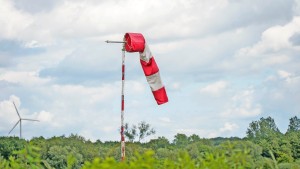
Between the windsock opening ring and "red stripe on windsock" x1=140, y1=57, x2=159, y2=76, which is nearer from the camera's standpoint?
the windsock opening ring

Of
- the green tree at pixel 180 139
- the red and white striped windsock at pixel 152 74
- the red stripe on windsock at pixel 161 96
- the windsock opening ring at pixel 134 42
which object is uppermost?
the windsock opening ring at pixel 134 42

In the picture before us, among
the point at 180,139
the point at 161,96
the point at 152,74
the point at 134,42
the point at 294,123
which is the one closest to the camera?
the point at 134,42

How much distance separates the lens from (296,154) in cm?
2988

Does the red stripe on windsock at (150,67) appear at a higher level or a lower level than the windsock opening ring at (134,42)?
lower

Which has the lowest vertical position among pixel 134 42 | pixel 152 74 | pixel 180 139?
pixel 180 139


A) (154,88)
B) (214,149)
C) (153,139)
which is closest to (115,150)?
(153,139)

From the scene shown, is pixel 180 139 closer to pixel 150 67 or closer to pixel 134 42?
pixel 150 67

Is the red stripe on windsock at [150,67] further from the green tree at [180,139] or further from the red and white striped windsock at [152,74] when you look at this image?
the green tree at [180,139]

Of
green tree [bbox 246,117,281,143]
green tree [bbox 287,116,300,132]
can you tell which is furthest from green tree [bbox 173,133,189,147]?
green tree [bbox 287,116,300,132]

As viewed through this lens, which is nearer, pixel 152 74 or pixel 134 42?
pixel 134 42

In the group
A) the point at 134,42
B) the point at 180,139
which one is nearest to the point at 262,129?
the point at 180,139

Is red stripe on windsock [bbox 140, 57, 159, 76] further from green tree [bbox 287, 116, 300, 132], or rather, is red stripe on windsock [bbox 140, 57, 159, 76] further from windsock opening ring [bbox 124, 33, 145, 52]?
green tree [bbox 287, 116, 300, 132]

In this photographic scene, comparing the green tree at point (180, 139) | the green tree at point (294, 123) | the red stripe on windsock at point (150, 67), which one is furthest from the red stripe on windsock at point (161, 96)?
the green tree at point (294, 123)

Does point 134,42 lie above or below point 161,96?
above
